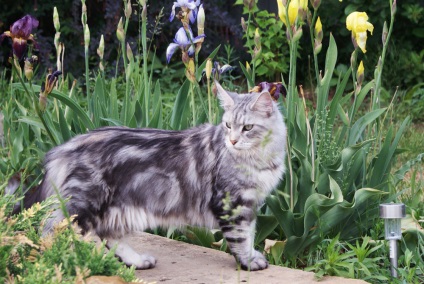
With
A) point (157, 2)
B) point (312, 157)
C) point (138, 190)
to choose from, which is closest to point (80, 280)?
point (138, 190)

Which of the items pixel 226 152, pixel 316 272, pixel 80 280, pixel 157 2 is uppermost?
pixel 157 2

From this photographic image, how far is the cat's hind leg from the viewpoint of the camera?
13.5ft

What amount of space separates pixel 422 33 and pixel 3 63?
5140mm

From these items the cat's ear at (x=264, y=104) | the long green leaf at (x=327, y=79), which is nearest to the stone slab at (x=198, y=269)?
the cat's ear at (x=264, y=104)

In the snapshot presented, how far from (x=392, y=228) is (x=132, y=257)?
1.37 metres

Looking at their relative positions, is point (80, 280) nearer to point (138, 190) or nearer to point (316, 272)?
point (138, 190)

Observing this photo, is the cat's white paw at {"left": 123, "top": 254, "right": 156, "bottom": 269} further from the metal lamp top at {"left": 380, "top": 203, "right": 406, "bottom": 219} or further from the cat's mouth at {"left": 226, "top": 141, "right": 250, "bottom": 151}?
the metal lamp top at {"left": 380, "top": 203, "right": 406, "bottom": 219}

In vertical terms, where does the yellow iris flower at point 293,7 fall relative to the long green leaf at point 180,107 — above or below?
above

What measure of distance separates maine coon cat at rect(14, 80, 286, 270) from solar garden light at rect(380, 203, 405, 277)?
58 cm

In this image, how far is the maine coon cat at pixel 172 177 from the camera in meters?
3.96

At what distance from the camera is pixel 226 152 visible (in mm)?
4059

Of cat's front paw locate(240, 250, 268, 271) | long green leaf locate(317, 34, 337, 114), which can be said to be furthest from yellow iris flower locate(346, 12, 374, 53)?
cat's front paw locate(240, 250, 268, 271)

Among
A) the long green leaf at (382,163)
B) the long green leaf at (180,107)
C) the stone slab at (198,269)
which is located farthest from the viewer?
the long green leaf at (180,107)

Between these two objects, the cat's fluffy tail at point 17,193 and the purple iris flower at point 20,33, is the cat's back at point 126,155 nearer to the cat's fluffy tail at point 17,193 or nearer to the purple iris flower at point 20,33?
the cat's fluffy tail at point 17,193
